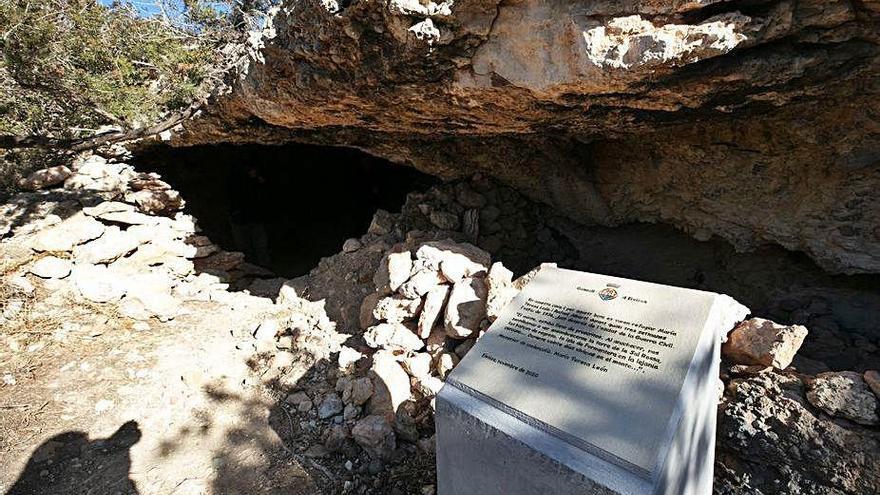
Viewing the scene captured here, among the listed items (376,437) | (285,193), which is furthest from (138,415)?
(285,193)

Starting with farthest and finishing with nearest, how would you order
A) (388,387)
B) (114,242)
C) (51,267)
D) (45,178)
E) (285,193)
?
(285,193)
(45,178)
(114,242)
(51,267)
(388,387)

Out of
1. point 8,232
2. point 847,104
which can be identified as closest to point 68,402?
point 8,232

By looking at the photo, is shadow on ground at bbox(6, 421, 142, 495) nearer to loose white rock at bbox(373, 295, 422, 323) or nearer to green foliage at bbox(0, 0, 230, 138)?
loose white rock at bbox(373, 295, 422, 323)

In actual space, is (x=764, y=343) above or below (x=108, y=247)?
above

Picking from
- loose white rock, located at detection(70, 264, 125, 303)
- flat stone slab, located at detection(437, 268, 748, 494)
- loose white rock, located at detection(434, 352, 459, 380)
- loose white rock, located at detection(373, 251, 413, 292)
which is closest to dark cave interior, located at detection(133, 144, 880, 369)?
loose white rock, located at detection(373, 251, 413, 292)

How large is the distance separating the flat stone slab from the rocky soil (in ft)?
1.42

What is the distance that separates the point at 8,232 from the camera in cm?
335

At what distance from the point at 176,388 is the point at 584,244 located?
3.18 m

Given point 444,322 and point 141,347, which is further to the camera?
point 141,347

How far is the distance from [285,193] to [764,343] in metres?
5.59

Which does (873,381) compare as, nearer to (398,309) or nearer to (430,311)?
(430,311)

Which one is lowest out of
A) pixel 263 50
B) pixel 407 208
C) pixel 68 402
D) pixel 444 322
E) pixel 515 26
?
pixel 68 402

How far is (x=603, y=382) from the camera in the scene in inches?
52.9

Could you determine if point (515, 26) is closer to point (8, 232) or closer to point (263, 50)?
point (263, 50)
